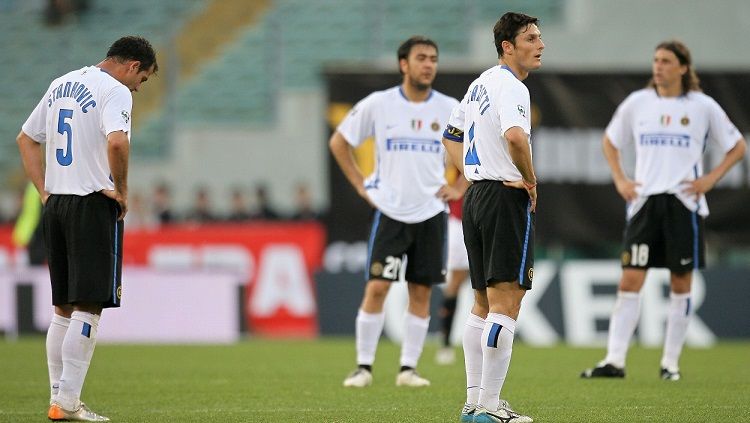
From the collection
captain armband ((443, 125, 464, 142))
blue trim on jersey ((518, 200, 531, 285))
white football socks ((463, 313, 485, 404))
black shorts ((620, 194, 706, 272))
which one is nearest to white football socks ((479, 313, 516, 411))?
blue trim on jersey ((518, 200, 531, 285))

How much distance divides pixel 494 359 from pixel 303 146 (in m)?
15.0

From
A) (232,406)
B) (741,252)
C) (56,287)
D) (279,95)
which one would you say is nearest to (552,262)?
(741,252)

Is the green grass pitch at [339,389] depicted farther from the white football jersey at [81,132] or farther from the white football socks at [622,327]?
the white football jersey at [81,132]

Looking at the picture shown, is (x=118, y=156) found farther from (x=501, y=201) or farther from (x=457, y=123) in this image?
(x=501, y=201)

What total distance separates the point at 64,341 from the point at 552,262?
10.1 metres

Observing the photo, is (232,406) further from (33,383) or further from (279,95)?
(279,95)

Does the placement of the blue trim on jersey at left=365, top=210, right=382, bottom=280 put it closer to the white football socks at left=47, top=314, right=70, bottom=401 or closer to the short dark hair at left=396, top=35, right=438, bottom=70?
the short dark hair at left=396, top=35, right=438, bottom=70

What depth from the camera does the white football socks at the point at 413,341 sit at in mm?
9977

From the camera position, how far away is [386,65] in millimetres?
20859

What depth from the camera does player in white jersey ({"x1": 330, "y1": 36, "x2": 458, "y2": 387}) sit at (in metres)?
9.95

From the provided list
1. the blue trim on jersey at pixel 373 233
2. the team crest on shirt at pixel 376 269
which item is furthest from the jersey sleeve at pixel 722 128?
the team crest on shirt at pixel 376 269

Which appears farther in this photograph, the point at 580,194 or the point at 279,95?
the point at 279,95

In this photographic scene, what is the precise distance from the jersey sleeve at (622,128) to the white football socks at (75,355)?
514cm

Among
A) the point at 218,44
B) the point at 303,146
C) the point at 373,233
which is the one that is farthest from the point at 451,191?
the point at 218,44
